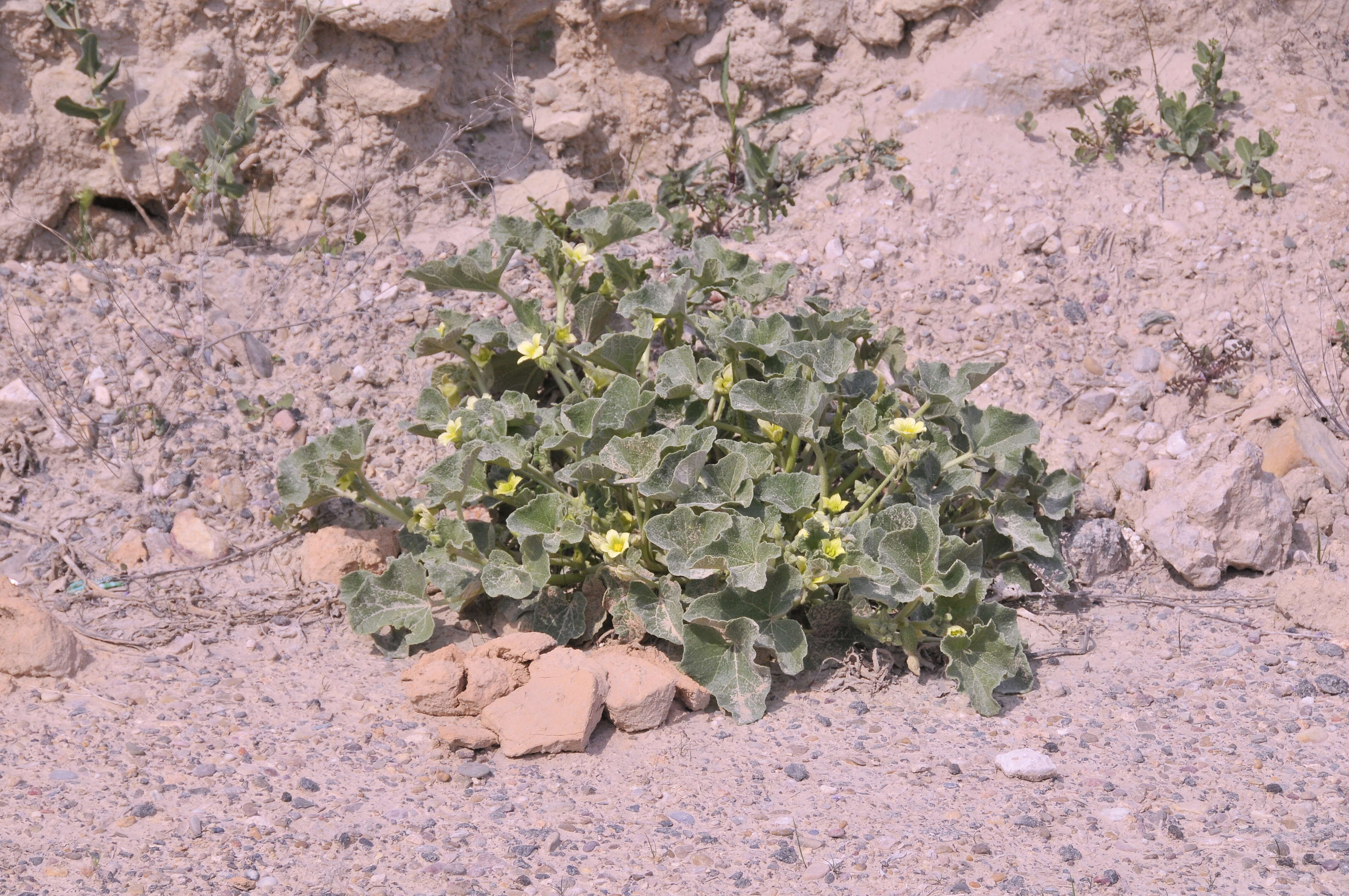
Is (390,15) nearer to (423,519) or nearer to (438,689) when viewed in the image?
(423,519)

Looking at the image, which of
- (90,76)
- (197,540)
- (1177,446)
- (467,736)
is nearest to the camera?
(467,736)

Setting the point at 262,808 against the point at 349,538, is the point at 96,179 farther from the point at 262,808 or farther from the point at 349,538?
the point at 262,808

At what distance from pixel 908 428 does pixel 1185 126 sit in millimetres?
2439

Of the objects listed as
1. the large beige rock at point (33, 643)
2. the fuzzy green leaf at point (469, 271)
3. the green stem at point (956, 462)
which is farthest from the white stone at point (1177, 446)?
the large beige rock at point (33, 643)

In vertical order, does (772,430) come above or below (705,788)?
above

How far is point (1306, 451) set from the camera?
3.71 metres

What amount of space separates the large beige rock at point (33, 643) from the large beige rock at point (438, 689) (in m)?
0.93

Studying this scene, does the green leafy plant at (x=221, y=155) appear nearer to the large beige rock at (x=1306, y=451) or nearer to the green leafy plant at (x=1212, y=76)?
the green leafy plant at (x=1212, y=76)

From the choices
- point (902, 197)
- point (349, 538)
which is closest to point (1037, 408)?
point (902, 197)

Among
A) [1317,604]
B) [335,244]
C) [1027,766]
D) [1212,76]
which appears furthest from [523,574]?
[1212,76]

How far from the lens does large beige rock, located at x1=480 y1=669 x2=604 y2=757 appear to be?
2691 mm

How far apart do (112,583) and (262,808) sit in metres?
1.33

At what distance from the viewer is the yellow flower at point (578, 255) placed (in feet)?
11.8

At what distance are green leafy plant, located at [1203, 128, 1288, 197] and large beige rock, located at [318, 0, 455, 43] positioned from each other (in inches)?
128
